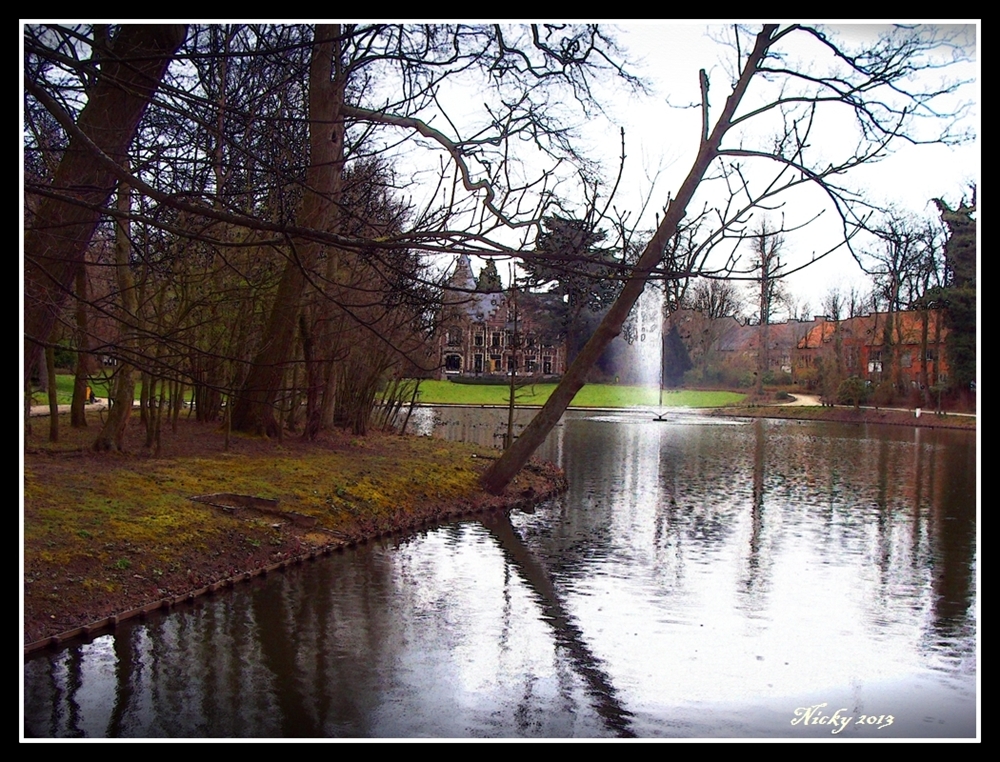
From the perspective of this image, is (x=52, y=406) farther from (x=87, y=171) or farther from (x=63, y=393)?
(x=63, y=393)

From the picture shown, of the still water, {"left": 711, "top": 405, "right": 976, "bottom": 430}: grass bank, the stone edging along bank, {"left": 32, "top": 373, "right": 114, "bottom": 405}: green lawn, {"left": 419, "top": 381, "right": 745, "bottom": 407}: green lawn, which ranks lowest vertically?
the still water

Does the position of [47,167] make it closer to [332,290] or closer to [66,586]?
[66,586]

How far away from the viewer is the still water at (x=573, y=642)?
539cm

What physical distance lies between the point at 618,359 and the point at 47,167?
134 feet

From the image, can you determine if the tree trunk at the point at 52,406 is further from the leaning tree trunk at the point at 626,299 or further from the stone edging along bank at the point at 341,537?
the leaning tree trunk at the point at 626,299

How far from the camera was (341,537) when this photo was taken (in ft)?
33.7

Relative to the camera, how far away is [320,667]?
242 inches

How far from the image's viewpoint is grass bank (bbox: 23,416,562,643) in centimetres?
711

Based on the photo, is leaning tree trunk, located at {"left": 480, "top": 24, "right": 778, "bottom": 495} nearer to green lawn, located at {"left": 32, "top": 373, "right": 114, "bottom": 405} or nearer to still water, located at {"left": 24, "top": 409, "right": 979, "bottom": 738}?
still water, located at {"left": 24, "top": 409, "right": 979, "bottom": 738}

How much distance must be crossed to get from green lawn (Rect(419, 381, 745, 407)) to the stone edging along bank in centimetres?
2513

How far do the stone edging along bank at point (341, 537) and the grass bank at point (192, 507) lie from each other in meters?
0.04

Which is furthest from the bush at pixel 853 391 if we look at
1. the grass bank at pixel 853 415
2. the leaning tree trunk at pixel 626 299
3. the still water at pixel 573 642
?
the leaning tree trunk at pixel 626 299

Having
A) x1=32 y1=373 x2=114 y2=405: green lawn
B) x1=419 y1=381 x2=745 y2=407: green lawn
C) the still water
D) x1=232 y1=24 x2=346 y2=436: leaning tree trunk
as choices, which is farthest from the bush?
x1=232 y1=24 x2=346 y2=436: leaning tree trunk
